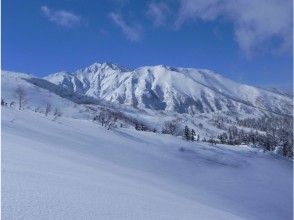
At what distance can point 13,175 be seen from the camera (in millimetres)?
11867

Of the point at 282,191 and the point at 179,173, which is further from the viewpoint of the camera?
the point at 282,191

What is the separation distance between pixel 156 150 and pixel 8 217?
178 ft

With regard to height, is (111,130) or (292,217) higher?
(111,130)

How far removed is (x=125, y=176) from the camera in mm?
24188

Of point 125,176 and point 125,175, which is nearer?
point 125,176

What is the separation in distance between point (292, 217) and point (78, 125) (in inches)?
1238

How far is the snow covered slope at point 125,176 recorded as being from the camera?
10703 millimetres

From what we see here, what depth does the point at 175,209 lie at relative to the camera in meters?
14.3

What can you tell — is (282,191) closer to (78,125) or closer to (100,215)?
(78,125)

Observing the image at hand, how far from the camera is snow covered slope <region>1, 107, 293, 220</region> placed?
1070cm

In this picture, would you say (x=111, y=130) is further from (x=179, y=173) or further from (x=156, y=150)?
(x=179, y=173)

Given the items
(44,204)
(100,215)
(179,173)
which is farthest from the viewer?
(179,173)

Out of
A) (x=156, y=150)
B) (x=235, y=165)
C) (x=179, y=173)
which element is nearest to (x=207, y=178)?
(x=179, y=173)

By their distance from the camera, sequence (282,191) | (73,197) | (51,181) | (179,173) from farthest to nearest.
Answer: (282,191) → (179,173) → (51,181) → (73,197)
